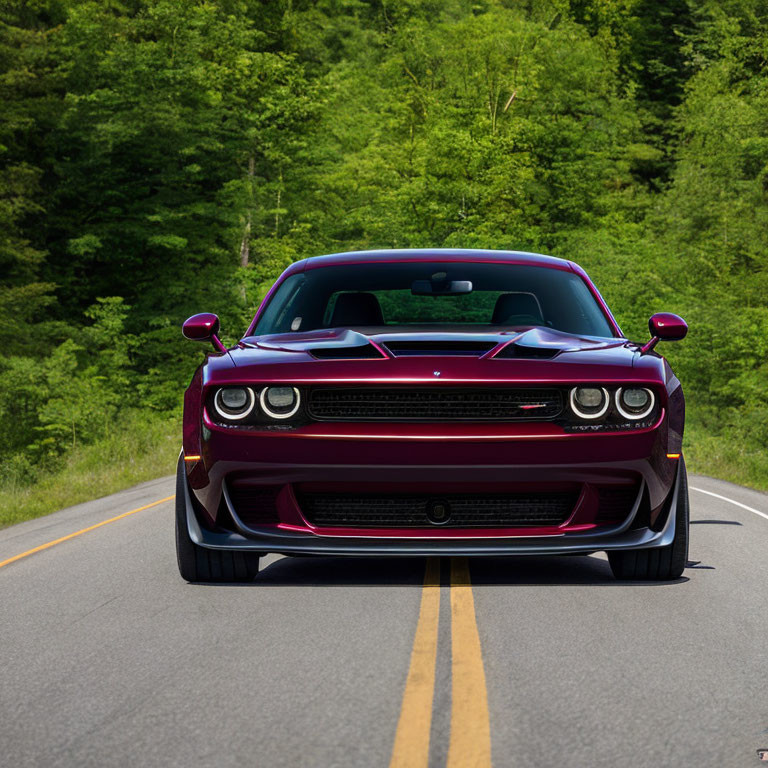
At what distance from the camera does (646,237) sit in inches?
2165

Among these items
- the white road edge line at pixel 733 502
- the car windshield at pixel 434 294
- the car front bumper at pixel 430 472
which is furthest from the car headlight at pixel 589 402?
the white road edge line at pixel 733 502

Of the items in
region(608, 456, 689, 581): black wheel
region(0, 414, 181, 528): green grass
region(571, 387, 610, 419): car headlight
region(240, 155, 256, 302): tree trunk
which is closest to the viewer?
region(571, 387, 610, 419): car headlight

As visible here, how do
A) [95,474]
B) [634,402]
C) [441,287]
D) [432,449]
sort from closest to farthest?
[432,449], [634,402], [441,287], [95,474]

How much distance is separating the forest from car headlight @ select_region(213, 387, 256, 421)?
789 centimetres

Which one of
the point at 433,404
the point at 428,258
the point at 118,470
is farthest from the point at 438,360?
the point at 118,470

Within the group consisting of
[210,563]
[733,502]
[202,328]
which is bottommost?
[733,502]

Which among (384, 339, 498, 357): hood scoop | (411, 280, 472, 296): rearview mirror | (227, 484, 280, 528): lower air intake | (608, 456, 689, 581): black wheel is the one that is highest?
(384, 339, 498, 357): hood scoop

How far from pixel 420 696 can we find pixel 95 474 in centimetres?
1423

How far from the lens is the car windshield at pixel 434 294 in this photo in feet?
23.4

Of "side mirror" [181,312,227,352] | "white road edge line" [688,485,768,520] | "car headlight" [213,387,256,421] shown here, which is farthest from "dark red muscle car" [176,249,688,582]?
"white road edge line" [688,485,768,520]

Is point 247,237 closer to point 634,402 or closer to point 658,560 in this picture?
point 658,560

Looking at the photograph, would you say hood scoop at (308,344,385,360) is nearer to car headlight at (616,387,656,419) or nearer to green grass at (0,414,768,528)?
car headlight at (616,387,656,419)

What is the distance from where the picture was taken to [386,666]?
15.6 feet

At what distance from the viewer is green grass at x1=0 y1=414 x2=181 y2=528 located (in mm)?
13734
